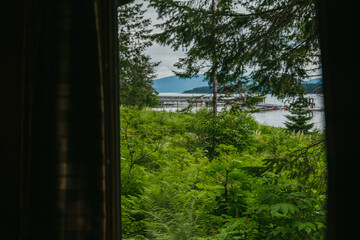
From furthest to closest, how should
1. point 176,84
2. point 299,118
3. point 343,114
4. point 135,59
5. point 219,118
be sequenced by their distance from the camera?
point 219,118, point 176,84, point 135,59, point 299,118, point 343,114

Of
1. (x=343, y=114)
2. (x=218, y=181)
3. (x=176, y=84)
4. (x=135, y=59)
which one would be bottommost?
(x=218, y=181)

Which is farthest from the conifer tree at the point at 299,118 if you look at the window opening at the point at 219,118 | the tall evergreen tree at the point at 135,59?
the tall evergreen tree at the point at 135,59

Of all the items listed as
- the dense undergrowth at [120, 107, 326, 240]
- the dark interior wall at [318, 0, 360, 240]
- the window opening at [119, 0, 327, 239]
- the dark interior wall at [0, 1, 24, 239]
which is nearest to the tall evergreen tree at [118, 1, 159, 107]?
the window opening at [119, 0, 327, 239]

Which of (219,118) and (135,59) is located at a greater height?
(135,59)

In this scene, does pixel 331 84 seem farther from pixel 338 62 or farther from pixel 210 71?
pixel 210 71

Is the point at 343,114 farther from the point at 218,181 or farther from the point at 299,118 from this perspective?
the point at 299,118

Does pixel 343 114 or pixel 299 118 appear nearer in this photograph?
pixel 343 114

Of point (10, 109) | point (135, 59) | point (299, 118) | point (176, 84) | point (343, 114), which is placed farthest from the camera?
point (176, 84)

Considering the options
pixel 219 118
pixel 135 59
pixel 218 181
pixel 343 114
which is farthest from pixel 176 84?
pixel 343 114
